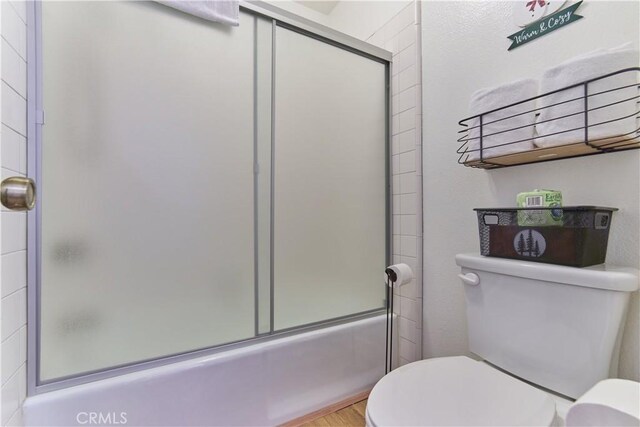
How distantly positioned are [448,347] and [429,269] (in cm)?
33

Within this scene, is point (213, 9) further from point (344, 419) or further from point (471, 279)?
point (344, 419)

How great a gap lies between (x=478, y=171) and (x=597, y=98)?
449mm

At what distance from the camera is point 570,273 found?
2.45ft

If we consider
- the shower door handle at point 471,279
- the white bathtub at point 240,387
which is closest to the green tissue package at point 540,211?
the shower door handle at point 471,279

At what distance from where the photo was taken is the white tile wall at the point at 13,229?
2.29 ft

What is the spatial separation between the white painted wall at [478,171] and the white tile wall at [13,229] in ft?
4.62

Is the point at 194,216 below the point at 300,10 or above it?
below

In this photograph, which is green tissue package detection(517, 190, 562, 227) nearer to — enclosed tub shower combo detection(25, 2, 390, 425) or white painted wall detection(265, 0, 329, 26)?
enclosed tub shower combo detection(25, 2, 390, 425)

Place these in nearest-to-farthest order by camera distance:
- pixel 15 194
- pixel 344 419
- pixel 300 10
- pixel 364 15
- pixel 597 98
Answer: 1. pixel 15 194
2. pixel 597 98
3. pixel 344 419
4. pixel 364 15
5. pixel 300 10

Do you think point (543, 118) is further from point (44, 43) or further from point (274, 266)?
point (44, 43)

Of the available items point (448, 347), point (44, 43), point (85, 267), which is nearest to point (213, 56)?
point (44, 43)

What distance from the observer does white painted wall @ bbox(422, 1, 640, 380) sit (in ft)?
2.64

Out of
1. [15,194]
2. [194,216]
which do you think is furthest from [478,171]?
[15,194]

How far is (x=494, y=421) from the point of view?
0.65 metres
